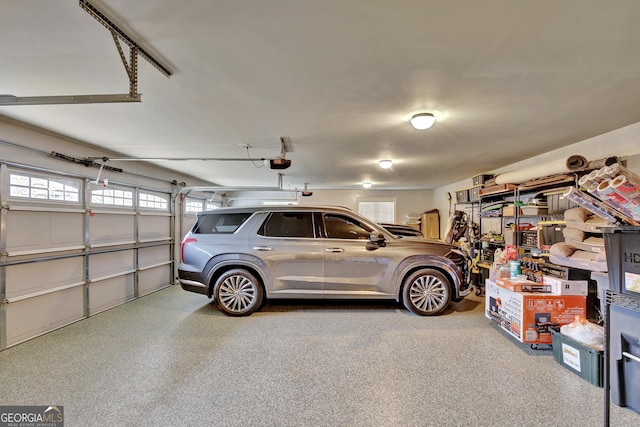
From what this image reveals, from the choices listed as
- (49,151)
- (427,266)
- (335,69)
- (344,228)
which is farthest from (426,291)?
(49,151)

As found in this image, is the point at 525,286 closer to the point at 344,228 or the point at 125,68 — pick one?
the point at 344,228

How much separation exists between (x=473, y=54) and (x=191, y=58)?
1.85m

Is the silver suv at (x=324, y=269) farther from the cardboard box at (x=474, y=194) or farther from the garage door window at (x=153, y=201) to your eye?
the cardboard box at (x=474, y=194)

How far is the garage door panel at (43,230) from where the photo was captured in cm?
286

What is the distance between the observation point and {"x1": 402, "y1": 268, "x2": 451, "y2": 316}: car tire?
146 inches

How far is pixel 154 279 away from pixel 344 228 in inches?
156

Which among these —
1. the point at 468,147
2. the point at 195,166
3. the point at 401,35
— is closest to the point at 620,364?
the point at 401,35

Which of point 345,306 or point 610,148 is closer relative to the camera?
point 610,148

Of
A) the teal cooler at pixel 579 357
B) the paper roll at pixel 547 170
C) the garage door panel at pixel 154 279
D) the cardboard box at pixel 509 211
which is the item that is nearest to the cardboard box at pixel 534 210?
the cardboard box at pixel 509 211

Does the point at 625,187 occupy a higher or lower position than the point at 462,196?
lower

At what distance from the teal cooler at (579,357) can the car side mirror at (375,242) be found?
1.97 metres

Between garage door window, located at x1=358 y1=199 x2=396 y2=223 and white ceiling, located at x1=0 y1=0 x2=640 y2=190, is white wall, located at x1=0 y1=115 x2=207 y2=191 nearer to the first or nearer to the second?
white ceiling, located at x1=0 y1=0 x2=640 y2=190

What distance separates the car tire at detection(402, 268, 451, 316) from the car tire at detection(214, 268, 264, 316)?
2.13m

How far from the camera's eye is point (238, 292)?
3764 mm
